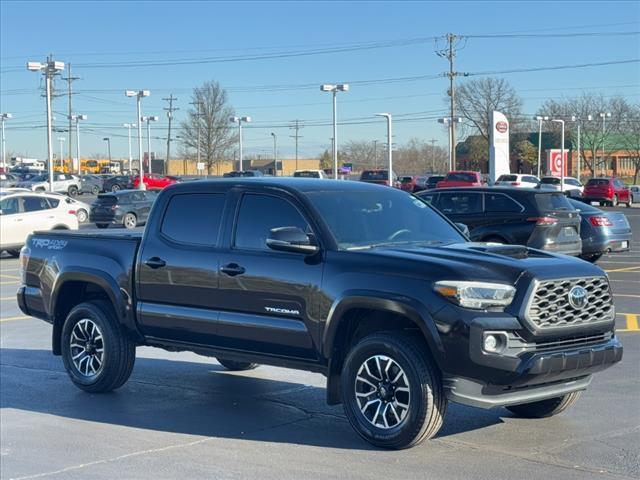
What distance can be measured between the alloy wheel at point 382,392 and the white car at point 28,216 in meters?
20.4

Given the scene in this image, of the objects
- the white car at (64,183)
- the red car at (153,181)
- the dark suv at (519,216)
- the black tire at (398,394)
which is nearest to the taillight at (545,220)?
the dark suv at (519,216)

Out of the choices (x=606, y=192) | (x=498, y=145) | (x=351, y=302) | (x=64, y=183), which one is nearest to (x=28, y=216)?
(x=351, y=302)

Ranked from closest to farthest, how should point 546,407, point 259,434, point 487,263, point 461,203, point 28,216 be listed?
point 487,263
point 259,434
point 546,407
point 461,203
point 28,216

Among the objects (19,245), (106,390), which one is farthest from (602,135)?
(106,390)

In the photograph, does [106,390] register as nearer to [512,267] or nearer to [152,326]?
[152,326]

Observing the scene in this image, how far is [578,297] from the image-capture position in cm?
644

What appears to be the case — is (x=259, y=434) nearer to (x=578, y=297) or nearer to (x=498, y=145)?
(x=578, y=297)

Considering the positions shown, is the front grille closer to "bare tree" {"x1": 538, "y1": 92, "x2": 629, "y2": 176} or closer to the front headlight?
the front headlight

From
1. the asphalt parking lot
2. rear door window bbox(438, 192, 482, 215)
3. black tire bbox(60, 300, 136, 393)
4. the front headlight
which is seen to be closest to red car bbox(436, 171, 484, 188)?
rear door window bbox(438, 192, 482, 215)

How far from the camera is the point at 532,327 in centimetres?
614

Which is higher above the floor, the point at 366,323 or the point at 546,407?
the point at 366,323

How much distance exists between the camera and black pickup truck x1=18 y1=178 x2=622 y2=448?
615cm

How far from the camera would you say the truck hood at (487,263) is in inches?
245

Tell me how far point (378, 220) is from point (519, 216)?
10.8 meters
